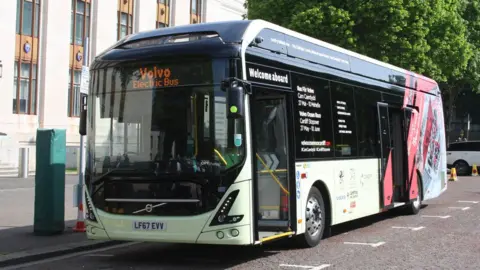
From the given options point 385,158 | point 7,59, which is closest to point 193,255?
point 385,158

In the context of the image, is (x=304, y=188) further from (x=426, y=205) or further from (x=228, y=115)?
(x=426, y=205)

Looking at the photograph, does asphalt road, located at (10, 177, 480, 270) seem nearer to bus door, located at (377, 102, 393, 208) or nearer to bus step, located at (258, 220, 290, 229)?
bus step, located at (258, 220, 290, 229)

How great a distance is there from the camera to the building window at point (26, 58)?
30.6 m

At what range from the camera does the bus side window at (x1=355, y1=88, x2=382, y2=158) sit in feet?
36.5

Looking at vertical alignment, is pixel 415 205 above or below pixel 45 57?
below

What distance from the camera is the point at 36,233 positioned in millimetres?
10766

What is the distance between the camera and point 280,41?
898 centimetres

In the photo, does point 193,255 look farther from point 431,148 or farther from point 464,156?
point 464,156

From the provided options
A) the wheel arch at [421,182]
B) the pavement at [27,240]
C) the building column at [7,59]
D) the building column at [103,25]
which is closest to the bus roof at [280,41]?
→ the wheel arch at [421,182]

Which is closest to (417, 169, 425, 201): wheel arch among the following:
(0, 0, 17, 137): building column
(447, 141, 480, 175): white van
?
(447, 141, 480, 175): white van

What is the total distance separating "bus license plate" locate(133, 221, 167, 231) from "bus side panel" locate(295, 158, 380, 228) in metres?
2.09

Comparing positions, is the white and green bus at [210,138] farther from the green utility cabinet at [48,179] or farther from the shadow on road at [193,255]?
the green utility cabinet at [48,179]

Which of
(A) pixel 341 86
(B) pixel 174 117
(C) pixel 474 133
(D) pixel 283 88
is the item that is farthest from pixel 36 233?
(C) pixel 474 133

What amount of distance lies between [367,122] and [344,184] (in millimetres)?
1624
